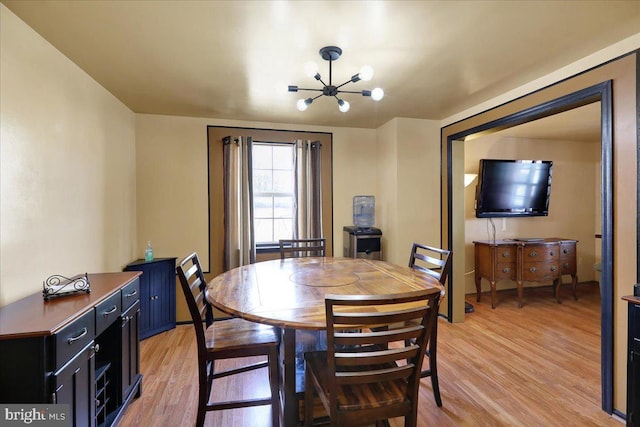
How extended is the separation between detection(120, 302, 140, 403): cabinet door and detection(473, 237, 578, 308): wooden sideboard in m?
4.06

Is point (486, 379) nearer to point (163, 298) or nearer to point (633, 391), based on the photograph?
point (633, 391)

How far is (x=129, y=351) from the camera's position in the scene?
2.05 meters

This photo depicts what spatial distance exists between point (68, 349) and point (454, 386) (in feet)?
8.12

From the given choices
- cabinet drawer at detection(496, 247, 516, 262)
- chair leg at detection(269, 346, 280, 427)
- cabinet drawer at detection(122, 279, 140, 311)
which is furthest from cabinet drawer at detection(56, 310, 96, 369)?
cabinet drawer at detection(496, 247, 516, 262)

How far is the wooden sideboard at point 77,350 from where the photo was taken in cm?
125

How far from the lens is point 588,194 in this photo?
515 centimetres

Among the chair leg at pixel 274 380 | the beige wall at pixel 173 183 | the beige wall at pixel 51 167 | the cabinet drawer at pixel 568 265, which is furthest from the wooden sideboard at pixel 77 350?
the cabinet drawer at pixel 568 265

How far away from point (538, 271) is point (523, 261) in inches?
10.8

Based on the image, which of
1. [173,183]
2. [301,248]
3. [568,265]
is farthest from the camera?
[568,265]

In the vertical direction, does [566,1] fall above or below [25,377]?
above

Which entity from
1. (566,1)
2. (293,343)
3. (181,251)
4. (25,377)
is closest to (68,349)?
(25,377)

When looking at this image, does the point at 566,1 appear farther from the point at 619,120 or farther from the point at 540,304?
the point at 540,304

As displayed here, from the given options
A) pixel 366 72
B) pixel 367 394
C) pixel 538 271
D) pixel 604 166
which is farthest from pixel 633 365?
pixel 538 271

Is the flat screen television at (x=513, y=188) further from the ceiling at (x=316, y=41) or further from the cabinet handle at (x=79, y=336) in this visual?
Result: the cabinet handle at (x=79, y=336)
